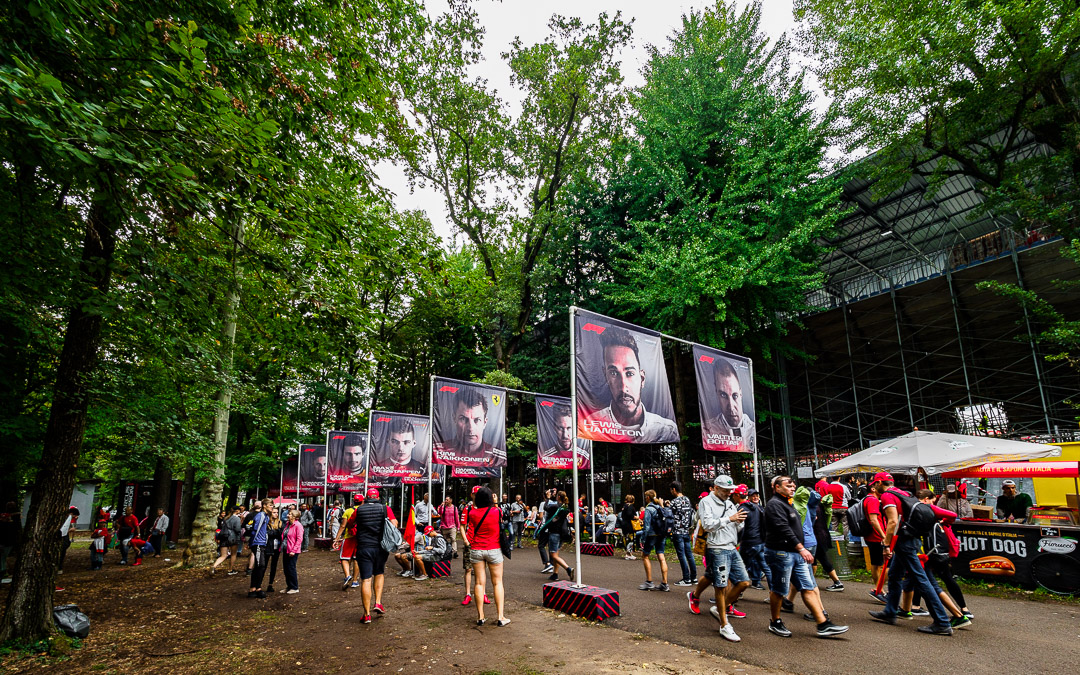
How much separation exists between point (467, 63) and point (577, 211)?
31.6ft

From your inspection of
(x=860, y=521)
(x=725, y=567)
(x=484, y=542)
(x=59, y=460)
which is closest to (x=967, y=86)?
(x=860, y=521)

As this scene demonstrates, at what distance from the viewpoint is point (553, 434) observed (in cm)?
1639

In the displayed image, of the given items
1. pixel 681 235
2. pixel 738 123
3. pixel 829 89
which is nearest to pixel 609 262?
pixel 681 235

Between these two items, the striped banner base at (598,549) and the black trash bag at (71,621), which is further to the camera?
the striped banner base at (598,549)

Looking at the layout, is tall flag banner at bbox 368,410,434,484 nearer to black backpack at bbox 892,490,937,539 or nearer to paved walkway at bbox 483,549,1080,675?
paved walkway at bbox 483,549,1080,675

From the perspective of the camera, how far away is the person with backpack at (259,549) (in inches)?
415

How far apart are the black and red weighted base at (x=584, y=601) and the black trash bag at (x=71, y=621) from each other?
651cm

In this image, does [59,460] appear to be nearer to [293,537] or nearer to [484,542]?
[293,537]

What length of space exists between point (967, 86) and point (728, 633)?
17.0 m

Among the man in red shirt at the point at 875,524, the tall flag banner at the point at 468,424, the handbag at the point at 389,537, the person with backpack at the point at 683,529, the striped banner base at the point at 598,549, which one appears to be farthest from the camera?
the striped banner base at the point at 598,549

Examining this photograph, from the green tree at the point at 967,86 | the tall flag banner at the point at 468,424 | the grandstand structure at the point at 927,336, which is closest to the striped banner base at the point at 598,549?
the tall flag banner at the point at 468,424

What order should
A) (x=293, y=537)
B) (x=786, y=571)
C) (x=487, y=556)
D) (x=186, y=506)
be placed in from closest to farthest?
(x=786, y=571) < (x=487, y=556) < (x=293, y=537) < (x=186, y=506)

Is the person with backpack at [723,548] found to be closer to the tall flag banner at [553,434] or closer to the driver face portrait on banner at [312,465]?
the tall flag banner at [553,434]

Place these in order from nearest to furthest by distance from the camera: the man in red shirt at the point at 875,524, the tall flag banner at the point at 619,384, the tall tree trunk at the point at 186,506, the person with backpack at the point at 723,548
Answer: the person with backpack at the point at 723,548 < the tall flag banner at the point at 619,384 < the man in red shirt at the point at 875,524 < the tall tree trunk at the point at 186,506
